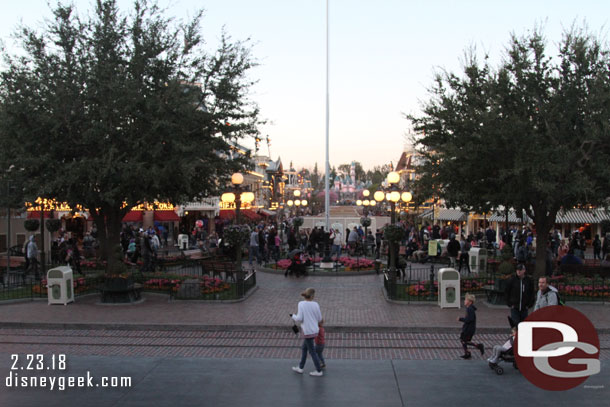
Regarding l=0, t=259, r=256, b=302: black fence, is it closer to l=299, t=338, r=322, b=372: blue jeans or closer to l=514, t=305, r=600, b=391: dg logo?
l=299, t=338, r=322, b=372: blue jeans

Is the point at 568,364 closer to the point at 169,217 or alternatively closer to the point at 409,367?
the point at 409,367

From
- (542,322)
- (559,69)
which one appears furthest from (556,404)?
(559,69)

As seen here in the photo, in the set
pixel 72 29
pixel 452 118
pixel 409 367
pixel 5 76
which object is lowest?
pixel 409 367

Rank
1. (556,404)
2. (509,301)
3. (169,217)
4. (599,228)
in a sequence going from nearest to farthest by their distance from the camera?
(556,404)
(509,301)
(599,228)
(169,217)

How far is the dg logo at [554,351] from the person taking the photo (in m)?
8.55

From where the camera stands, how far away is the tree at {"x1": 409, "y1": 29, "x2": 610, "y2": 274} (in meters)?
15.7

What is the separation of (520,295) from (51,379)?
7858mm

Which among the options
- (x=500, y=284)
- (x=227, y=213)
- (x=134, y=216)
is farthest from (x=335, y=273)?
(x=134, y=216)

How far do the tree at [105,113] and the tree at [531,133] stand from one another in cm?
746

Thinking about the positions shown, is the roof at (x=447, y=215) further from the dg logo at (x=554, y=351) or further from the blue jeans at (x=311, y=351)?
the blue jeans at (x=311, y=351)

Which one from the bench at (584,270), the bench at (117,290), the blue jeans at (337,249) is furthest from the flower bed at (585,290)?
the bench at (117,290)

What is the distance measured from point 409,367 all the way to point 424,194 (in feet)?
32.1

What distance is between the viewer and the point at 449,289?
15.0 metres

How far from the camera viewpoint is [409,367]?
31.3ft
